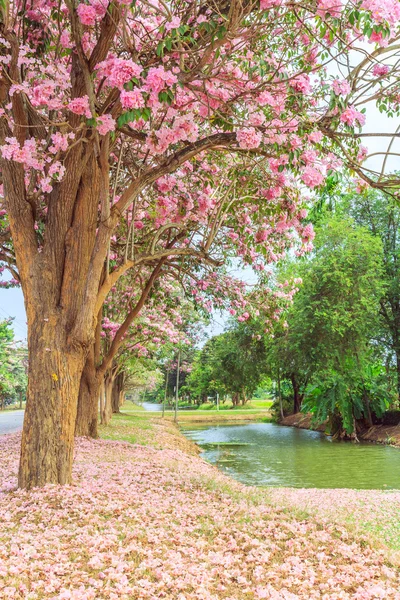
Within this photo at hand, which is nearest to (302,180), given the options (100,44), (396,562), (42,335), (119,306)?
(100,44)

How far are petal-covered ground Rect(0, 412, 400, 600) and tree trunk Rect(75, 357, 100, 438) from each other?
5391mm

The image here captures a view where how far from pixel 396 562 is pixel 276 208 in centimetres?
444

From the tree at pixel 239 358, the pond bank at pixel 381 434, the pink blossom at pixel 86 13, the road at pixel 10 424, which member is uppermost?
the pink blossom at pixel 86 13

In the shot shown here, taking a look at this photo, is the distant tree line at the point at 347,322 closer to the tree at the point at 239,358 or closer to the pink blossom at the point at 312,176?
the tree at the point at 239,358

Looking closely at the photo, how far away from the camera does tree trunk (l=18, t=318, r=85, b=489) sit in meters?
5.46

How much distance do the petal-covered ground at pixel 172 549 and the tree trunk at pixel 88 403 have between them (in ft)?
17.7

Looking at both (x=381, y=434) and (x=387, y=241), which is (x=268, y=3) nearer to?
(x=381, y=434)

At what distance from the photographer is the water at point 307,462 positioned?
450 inches

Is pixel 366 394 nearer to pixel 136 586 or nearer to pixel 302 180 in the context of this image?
pixel 302 180

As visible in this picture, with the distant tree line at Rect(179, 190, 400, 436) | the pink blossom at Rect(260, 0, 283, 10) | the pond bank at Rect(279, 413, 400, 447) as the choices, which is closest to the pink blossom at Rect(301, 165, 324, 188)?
the pink blossom at Rect(260, 0, 283, 10)

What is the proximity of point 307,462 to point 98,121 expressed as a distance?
497 inches

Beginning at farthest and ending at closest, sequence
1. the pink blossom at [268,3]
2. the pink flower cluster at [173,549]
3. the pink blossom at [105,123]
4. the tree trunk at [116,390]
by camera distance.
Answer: the tree trunk at [116,390]
the pink blossom at [105,123]
the pink blossom at [268,3]
the pink flower cluster at [173,549]

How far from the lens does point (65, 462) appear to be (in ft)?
18.4

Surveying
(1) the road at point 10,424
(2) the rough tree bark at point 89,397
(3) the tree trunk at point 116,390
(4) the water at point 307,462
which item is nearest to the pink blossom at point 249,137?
(2) the rough tree bark at point 89,397
